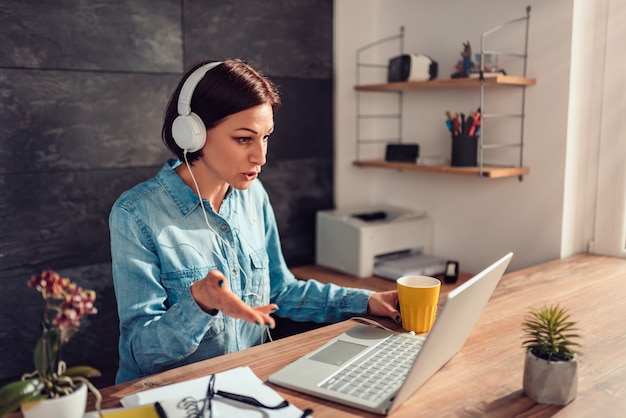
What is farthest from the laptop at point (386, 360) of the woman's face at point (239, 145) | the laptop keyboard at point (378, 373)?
the woman's face at point (239, 145)

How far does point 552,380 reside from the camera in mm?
918

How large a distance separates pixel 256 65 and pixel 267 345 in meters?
1.36

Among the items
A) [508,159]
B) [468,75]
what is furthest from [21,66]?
[508,159]

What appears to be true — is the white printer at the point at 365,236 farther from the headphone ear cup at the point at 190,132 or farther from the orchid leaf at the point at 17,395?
the orchid leaf at the point at 17,395

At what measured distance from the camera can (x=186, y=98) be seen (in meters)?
1.28

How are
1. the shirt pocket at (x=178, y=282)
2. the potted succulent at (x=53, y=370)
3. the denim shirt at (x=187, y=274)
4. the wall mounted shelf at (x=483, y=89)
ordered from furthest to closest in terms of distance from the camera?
the wall mounted shelf at (x=483, y=89) < the shirt pocket at (x=178, y=282) < the denim shirt at (x=187, y=274) < the potted succulent at (x=53, y=370)

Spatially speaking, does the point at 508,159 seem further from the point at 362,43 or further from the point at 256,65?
the point at 256,65

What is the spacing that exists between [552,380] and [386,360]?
0.91ft

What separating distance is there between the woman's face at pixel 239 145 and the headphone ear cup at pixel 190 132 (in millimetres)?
25

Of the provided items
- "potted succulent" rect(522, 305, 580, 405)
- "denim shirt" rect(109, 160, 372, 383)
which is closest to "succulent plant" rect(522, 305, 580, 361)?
"potted succulent" rect(522, 305, 580, 405)

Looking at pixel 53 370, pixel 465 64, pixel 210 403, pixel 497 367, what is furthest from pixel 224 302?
pixel 465 64

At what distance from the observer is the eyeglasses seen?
2.85 feet

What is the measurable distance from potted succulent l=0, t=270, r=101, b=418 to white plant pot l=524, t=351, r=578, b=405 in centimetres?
64

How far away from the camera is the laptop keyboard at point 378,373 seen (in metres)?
0.95
